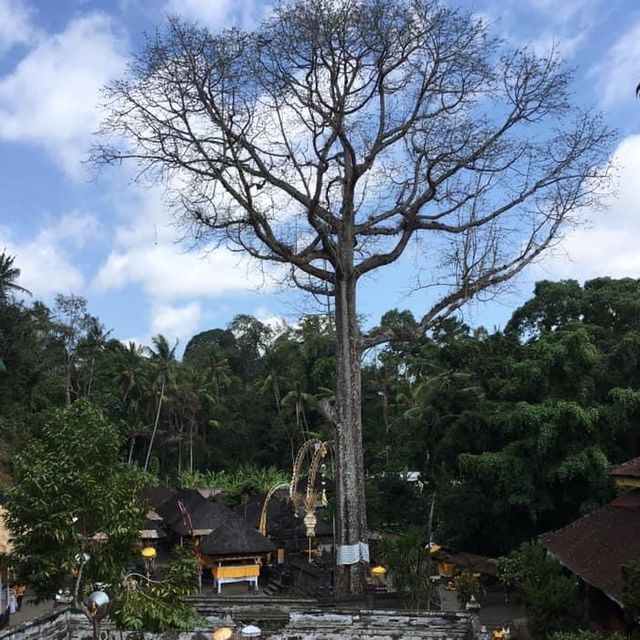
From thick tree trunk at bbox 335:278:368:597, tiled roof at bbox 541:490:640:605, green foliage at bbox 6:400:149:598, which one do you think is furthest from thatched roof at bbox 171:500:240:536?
green foliage at bbox 6:400:149:598

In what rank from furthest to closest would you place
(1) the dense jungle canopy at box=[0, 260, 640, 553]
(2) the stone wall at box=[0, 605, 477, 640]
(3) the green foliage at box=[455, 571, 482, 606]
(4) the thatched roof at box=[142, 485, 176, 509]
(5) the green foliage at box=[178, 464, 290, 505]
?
(5) the green foliage at box=[178, 464, 290, 505]
(4) the thatched roof at box=[142, 485, 176, 509]
(1) the dense jungle canopy at box=[0, 260, 640, 553]
(3) the green foliage at box=[455, 571, 482, 606]
(2) the stone wall at box=[0, 605, 477, 640]

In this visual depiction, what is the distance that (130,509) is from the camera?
A: 641 cm

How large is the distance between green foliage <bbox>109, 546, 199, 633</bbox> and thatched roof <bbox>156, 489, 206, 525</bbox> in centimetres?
1829

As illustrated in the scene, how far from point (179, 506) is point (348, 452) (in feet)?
51.0

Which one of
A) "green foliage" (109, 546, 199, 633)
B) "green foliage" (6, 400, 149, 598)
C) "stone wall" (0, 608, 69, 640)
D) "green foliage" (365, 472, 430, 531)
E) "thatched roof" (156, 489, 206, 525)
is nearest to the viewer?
"green foliage" (109, 546, 199, 633)

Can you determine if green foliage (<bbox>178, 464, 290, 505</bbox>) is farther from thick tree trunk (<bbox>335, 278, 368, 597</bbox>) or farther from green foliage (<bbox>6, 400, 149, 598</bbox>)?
green foliage (<bbox>6, 400, 149, 598</bbox>)

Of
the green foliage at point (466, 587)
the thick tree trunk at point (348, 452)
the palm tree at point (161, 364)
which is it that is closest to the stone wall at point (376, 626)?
the thick tree trunk at point (348, 452)

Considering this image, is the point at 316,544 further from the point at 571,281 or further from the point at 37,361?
the point at 37,361

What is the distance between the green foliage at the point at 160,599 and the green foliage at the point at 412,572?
22.0 feet

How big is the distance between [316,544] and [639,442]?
12.2m

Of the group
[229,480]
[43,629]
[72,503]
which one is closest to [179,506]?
[229,480]

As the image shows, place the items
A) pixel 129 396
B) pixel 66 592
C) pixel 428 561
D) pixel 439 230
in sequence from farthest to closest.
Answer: pixel 129 396, pixel 439 230, pixel 428 561, pixel 66 592

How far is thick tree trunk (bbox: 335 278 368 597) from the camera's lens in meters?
12.1

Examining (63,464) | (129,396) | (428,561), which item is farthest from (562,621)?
(129,396)
